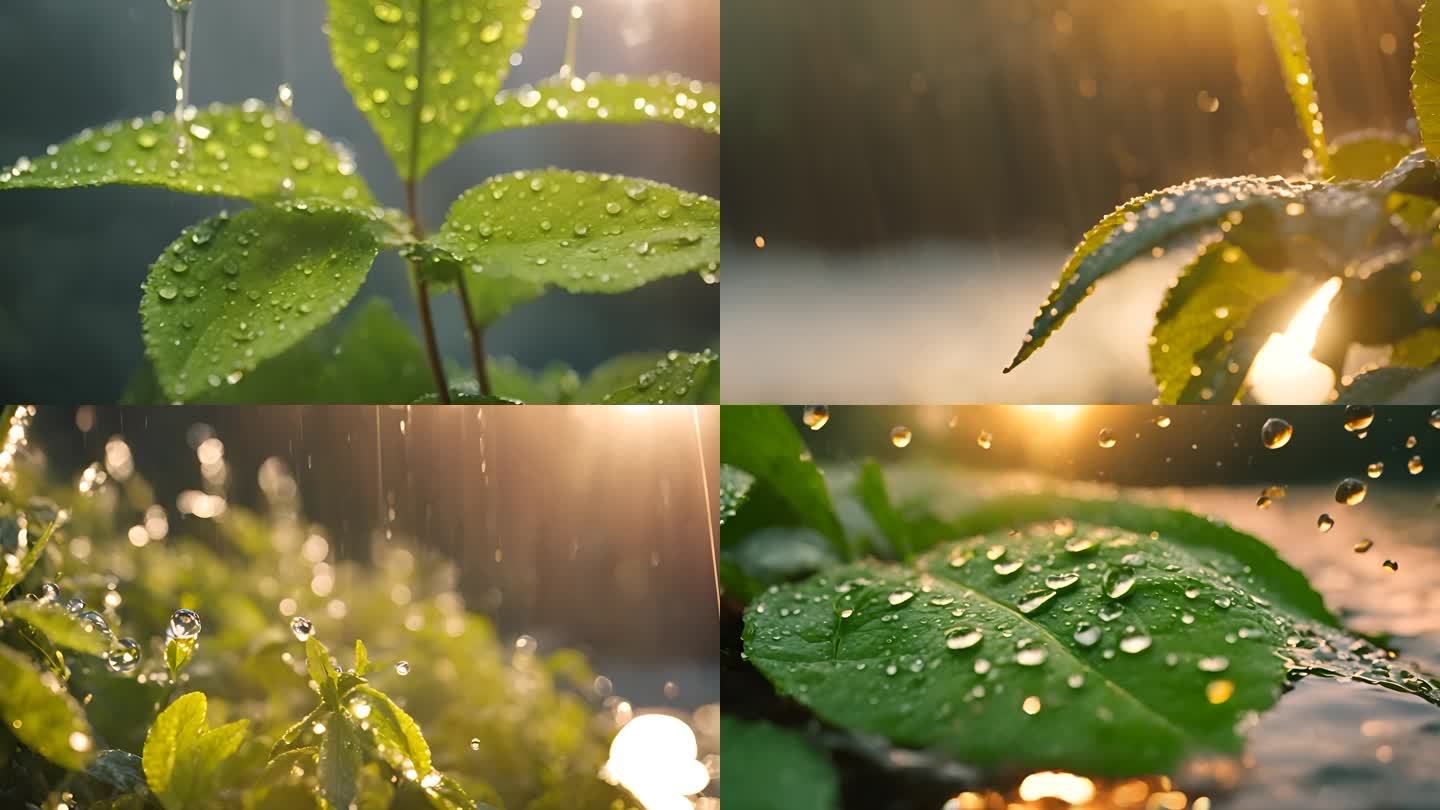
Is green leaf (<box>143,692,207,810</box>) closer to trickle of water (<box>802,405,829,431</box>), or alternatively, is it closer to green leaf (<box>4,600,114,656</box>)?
green leaf (<box>4,600,114,656</box>)

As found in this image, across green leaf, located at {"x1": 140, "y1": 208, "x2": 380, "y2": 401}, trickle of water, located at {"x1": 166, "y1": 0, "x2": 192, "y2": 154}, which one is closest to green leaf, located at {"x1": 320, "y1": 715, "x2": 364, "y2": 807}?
Answer: green leaf, located at {"x1": 140, "y1": 208, "x2": 380, "y2": 401}

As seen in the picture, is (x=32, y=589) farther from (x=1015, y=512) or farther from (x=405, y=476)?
(x=1015, y=512)

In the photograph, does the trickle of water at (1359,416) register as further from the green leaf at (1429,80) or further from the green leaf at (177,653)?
the green leaf at (177,653)

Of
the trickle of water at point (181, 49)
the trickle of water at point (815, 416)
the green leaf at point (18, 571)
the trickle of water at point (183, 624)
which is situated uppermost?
the trickle of water at point (181, 49)

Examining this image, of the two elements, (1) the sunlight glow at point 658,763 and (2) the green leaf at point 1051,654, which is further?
(1) the sunlight glow at point 658,763

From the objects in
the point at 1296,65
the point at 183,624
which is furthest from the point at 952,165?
the point at 183,624

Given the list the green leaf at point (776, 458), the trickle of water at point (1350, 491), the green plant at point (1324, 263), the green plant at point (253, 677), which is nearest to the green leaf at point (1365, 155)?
the green plant at point (1324, 263)

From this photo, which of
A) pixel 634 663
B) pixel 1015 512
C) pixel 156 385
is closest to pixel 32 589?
pixel 156 385
